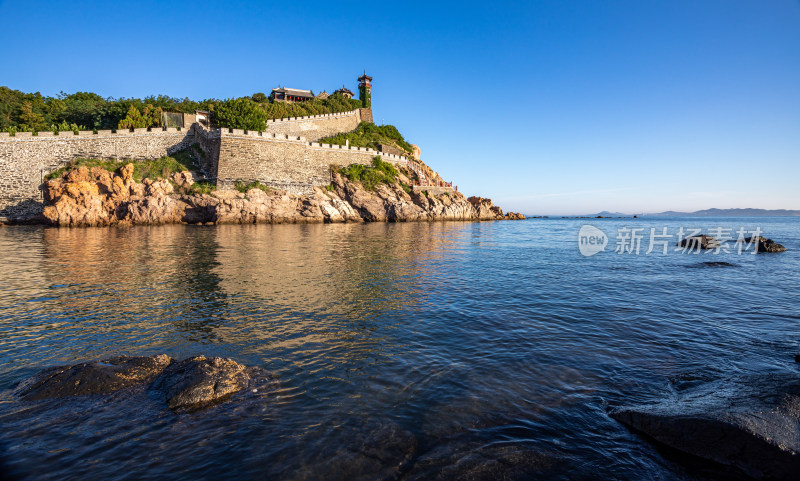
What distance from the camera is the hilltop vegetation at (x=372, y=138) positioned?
64206 millimetres

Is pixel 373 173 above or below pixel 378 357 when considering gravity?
above

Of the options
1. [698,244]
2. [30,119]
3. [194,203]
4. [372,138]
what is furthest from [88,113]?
[698,244]

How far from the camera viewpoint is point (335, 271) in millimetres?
15305

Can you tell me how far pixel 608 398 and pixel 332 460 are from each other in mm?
4462

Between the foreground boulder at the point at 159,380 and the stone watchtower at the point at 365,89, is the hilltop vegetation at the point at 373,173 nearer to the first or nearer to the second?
the stone watchtower at the point at 365,89

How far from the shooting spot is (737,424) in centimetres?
438

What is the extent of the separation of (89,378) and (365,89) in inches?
3485

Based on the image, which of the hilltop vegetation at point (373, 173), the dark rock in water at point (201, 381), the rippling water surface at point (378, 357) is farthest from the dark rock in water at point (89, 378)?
the hilltop vegetation at point (373, 173)

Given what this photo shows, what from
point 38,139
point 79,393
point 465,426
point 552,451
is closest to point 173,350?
point 79,393

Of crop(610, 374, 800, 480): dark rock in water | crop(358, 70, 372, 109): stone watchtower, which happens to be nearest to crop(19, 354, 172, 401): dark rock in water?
crop(610, 374, 800, 480): dark rock in water

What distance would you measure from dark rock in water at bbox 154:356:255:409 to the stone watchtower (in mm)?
85925

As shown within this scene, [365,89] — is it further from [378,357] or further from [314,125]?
[378,357]

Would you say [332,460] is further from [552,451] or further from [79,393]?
[79,393]

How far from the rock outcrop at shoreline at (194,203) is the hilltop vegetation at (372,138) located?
1383 cm
